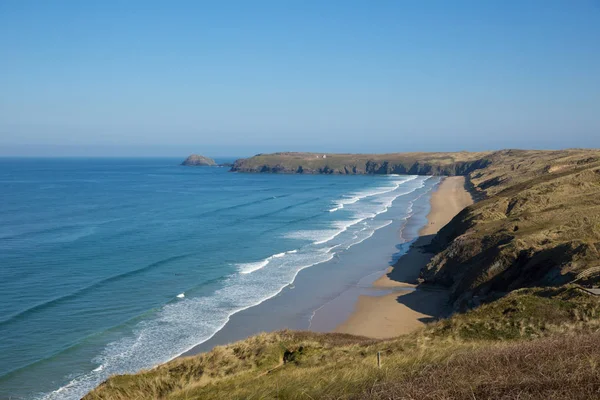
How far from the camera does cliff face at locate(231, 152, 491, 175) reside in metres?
159

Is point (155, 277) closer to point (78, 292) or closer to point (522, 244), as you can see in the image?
point (78, 292)

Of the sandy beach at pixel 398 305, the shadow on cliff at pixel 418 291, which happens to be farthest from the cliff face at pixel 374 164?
the sandy beach at pixel 398 305

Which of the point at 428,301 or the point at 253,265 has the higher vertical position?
the point at 253,265

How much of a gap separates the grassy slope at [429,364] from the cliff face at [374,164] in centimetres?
13773

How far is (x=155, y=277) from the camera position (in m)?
35.1

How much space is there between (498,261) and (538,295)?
7434mm

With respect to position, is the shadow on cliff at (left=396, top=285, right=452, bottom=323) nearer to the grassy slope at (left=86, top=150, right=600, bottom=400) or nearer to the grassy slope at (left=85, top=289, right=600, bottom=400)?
the grassy slope at (left=86, top=150, right=600, bottom=400)

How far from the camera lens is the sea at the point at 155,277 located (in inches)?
886

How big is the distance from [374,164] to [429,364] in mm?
173770

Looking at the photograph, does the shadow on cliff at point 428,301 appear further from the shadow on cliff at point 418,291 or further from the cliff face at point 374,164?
the cliff face at point 374,164

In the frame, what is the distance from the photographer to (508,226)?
32.1m

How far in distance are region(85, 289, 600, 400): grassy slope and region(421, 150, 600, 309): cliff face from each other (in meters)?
4.54

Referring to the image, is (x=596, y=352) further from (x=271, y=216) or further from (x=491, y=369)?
(x=271, y=216)

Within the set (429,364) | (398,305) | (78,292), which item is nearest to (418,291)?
(398,305)
